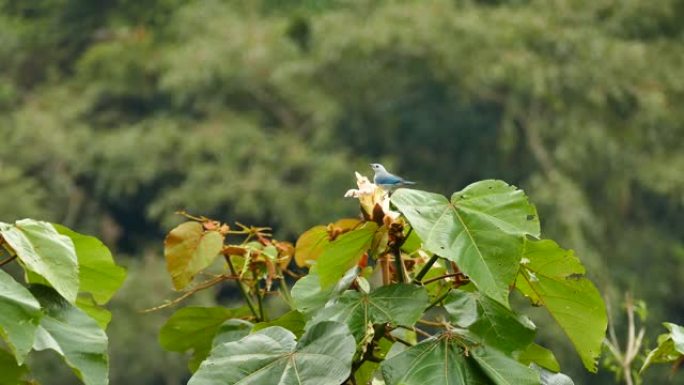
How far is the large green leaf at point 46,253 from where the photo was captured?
3.51 ft

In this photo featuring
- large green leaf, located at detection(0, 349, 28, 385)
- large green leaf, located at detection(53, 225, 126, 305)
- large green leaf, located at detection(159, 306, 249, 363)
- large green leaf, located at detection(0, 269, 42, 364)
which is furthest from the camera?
large green leaf, located at detection(159, 306, 249, 363)

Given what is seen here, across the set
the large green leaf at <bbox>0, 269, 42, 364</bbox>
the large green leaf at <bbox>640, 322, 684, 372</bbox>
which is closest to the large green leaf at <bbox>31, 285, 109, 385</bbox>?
the large green leaf at <bbox>0, 269, 42, 364</bbox>

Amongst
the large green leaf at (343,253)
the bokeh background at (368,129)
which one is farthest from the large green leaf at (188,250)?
the bokeh background at (368,129)

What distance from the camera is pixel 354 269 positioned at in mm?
1163

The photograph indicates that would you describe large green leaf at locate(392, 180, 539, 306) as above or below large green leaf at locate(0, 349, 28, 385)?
above

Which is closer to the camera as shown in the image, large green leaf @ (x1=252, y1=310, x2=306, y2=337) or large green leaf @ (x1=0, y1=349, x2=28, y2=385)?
large green leaf @ (x1=0, y1=349, x2=28, y2=385)

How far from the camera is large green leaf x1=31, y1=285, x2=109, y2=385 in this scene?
1.04m

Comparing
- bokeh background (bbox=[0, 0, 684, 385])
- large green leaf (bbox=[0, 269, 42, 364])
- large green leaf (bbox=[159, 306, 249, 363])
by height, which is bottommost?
bokeh background (bbox=[0, 0, 684, 385])

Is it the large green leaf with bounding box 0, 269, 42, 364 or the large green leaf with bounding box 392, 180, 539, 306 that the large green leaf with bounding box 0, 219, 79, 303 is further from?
the large green leaf with bounding box 392, 180, 539, 306

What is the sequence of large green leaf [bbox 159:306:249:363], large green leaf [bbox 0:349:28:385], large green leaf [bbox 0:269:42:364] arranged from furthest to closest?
large green leaf [bbox 159:306:249:363]
large green leaf [bbox 0:349:28:385]
large green leaf [bbox 0:269:42:364]

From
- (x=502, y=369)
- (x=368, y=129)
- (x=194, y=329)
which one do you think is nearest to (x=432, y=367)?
(x=502, y=369)

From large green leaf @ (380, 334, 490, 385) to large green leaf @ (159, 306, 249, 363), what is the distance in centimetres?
37

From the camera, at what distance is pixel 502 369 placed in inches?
42.6

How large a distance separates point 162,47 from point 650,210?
7.10 meters
